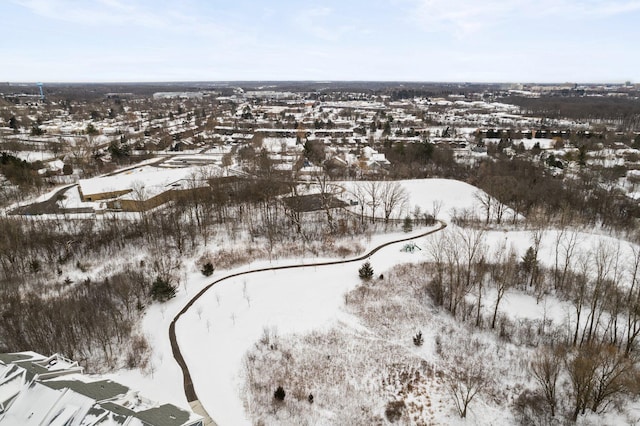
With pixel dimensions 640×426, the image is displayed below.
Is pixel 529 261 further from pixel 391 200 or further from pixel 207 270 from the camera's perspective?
pixel 207 270

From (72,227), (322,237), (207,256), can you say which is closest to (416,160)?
(322,237)

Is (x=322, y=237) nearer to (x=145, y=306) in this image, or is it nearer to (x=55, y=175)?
(x=145, y=306)

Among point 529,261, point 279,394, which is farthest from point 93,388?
point 529,261

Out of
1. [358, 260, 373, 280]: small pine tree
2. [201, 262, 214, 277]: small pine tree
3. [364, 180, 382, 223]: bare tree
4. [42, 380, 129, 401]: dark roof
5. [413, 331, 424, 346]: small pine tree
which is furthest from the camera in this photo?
[364, 180, 382, 223]: bare tree

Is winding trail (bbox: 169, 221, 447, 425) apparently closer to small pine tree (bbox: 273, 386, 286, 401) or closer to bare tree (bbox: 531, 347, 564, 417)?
small pine tree (bbox: 273, 386, 286, 401)

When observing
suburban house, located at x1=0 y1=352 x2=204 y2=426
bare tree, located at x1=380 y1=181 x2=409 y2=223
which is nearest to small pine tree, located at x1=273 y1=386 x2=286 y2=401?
suburban house, located at x1=0 y1=352 x2=204 y2=426

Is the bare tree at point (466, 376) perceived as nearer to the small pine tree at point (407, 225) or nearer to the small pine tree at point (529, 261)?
the small pine tree at point (529, 261)

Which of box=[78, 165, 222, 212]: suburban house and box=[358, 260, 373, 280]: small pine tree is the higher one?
box=[78, 165, 222, 212]: suburban house
